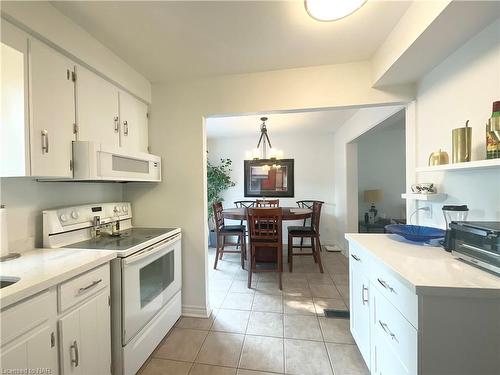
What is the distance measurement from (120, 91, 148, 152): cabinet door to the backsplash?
21.7 inches

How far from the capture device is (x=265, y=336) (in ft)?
6.14

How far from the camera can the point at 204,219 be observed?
2182 millimetres

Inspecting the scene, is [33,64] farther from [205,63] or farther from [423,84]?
[423,84]

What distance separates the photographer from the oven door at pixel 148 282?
1.42 metres

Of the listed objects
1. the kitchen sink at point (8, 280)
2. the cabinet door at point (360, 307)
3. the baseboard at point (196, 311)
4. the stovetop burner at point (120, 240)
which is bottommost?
the baseboard at point (196, 311)

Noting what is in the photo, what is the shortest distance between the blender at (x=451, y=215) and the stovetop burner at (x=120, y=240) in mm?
1931

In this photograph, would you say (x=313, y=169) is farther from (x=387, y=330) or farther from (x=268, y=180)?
(x=387, y=330)

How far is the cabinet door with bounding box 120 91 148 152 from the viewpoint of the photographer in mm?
1901

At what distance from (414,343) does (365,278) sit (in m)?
0.56

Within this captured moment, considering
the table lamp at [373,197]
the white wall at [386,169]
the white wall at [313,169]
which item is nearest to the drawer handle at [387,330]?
the white wall at [313,169]

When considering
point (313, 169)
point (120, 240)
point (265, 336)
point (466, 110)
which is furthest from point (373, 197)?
point (120, 240)

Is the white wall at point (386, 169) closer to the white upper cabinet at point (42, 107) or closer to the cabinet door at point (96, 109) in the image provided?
the cabinet door at point (96, 109)

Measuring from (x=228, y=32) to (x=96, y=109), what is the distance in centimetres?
111

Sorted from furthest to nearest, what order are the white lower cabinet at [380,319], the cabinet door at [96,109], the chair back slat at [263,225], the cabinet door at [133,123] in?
the chair back slat at [263,225] → the cabinet door at [133,123] → the cabinet door at [96,109] → the white lower cabinet at [380,319]
